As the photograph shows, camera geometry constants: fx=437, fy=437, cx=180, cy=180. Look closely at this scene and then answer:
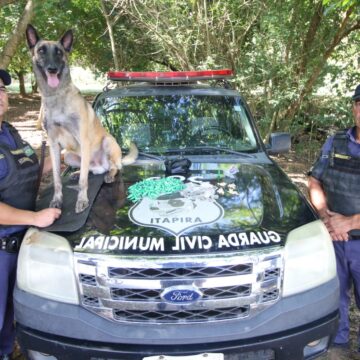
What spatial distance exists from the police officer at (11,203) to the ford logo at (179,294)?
2.80ft

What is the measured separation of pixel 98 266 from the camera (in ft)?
7.18

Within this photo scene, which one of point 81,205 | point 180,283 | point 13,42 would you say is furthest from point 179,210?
point 13,42

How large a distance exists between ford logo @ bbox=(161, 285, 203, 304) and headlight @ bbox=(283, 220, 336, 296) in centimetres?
51

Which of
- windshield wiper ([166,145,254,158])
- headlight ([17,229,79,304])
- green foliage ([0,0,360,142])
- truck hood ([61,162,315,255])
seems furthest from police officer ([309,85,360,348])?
green foliage ([0,0,360,142])

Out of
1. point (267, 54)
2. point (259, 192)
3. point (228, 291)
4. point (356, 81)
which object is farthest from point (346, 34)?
point (228, 291)

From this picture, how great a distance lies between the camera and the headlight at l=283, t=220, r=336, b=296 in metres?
2.29

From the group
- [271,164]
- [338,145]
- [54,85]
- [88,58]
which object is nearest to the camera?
[54,85]

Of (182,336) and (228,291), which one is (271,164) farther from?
(182,336)

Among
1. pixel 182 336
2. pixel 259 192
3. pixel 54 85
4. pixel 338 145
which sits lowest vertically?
pixel 182 336

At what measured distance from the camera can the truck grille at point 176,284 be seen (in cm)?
217

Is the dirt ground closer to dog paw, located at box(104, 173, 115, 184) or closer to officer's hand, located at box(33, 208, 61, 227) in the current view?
officer's hand, located at box(33, 208, 61, 227)

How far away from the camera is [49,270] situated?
2281mm

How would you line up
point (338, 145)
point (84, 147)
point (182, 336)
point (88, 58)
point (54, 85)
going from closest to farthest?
point (182, 336)
point (54, 85)
point (84, 147)
point (338, 145)
point (88, 58)

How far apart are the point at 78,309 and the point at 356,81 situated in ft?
24.4
